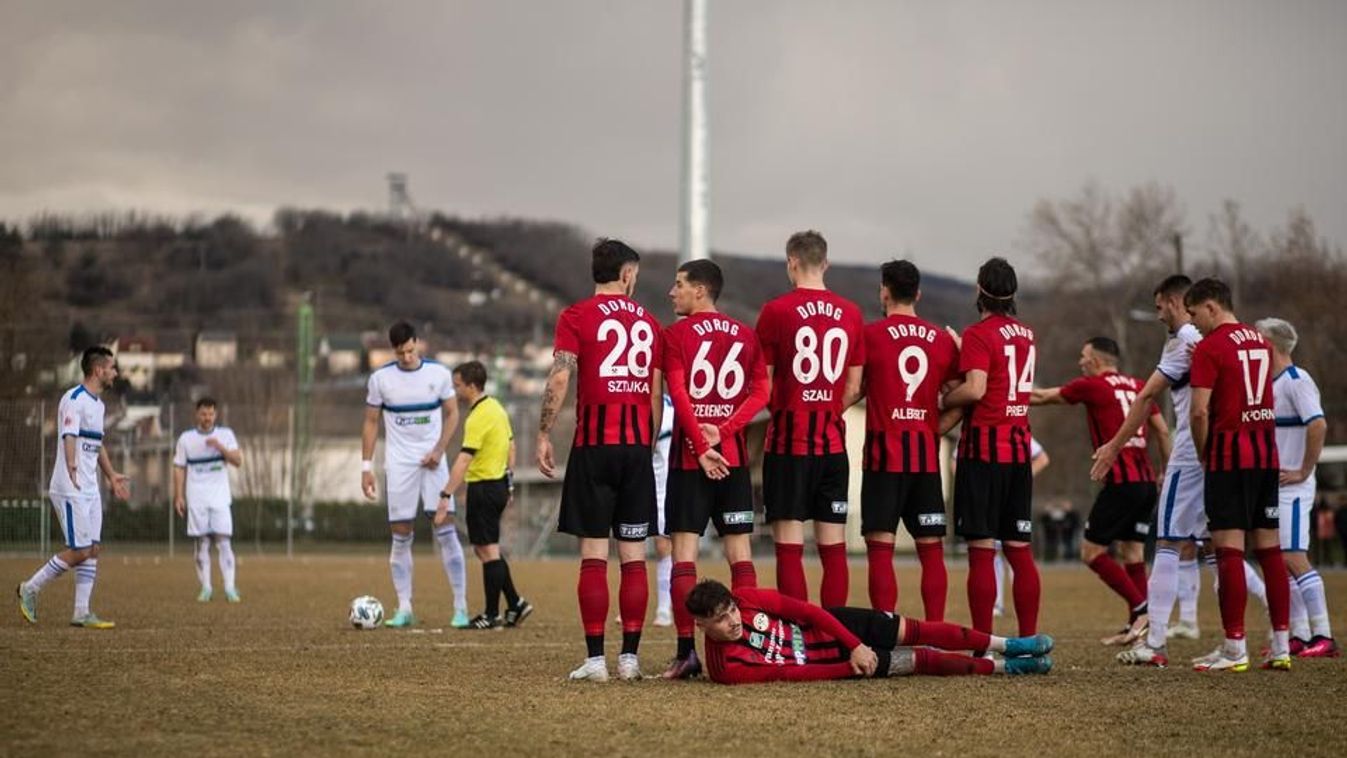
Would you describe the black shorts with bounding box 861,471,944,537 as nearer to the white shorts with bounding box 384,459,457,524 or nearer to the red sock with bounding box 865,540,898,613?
the red sock with bounding box 865,540,898,613

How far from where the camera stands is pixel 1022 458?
11.0 m

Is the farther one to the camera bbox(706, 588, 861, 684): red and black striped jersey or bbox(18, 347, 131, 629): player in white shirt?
bbox(18, 347, 131, 629): player in white shirt

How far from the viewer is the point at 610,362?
9.90 meters

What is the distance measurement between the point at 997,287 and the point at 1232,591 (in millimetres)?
2491

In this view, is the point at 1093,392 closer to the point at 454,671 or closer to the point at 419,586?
the point at 454,671

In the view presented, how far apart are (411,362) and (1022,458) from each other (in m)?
6.59

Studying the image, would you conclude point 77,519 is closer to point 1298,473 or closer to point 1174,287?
point 1174,287

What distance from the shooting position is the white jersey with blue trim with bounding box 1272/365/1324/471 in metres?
12.0

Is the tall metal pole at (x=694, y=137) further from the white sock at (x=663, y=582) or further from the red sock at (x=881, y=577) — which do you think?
the red sock at (x=881, y=577)

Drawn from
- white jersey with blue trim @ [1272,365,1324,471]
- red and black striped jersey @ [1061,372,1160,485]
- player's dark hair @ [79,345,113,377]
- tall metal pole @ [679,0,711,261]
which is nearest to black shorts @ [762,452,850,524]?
red and black striped jersey @ [1061,372,1160,485]

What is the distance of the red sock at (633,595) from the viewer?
10039 millimetres

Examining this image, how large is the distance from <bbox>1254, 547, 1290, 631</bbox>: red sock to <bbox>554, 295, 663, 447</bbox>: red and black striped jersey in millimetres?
4278

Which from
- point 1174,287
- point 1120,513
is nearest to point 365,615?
point 1120,513

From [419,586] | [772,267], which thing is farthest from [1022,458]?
[772,267]
